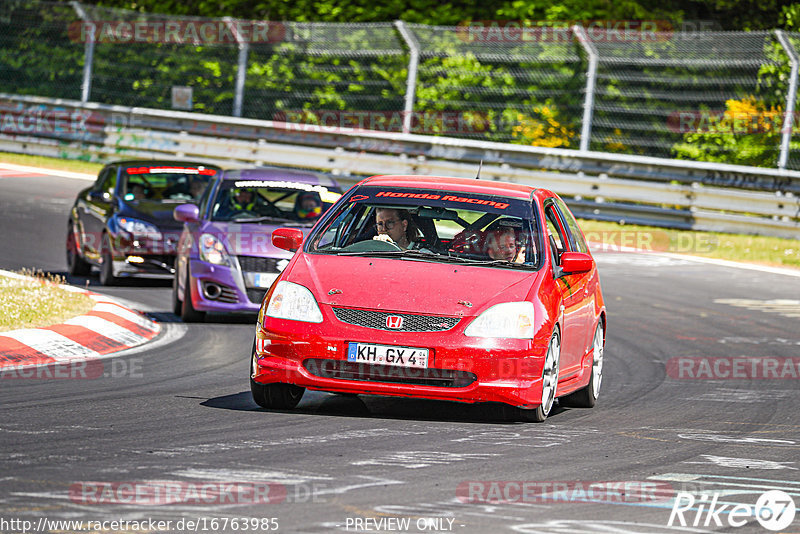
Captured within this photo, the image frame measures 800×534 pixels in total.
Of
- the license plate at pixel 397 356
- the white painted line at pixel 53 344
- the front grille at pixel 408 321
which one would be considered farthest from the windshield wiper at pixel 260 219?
the license plate at pixel 397 356

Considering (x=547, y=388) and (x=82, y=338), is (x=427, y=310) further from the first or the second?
(x=82, y=338)

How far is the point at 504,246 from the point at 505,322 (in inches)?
38.6

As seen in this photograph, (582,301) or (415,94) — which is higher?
(415,94)

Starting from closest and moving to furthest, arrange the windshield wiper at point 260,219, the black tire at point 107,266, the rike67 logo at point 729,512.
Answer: the rike67 logo at point 729,512
the windshield wiper at point 260,219
the black tire at point 107,266

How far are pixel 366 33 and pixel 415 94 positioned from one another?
4.39 feet

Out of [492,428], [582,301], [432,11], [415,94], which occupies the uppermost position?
[432,11]

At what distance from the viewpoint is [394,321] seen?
791 cm

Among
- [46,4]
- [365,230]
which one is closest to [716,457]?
[365,230]

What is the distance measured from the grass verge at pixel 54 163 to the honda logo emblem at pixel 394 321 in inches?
799

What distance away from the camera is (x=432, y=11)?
3080cm

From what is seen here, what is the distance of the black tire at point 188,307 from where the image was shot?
12938mm

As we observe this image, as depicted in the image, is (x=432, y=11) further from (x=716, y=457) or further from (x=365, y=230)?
(x=716, y=457)

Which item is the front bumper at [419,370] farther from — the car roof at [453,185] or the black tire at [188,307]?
the black tire at [188,307]

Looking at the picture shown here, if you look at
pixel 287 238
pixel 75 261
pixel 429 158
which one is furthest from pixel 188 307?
pixel 429 158
